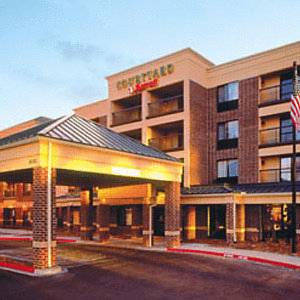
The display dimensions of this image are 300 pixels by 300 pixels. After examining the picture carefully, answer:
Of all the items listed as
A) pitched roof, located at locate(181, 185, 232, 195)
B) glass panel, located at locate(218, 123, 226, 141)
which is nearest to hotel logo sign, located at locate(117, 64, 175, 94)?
glass panel, located at locate(218, 123, 226, 141)

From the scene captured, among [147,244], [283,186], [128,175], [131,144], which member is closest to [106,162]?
[128,175]

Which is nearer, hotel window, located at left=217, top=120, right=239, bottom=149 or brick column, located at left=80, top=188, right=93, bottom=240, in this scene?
brick column, located at left=80, top=188, right=93, bottom=240

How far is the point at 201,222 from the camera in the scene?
3209cm

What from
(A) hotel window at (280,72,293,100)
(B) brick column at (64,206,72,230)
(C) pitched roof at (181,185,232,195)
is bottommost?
(B) brick column at (64,206,72,230)

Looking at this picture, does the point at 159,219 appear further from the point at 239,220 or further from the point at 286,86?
the point at 286,86

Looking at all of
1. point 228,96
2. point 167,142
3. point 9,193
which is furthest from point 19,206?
point 228,96

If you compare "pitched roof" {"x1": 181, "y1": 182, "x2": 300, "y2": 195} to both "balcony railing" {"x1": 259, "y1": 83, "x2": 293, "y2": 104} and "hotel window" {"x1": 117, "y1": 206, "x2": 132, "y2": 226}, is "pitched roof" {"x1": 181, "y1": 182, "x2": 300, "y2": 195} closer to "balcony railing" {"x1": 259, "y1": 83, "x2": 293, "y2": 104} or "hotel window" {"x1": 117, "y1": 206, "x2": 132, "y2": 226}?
"balcony railing" {"x1": 259, "y1": 83, "x2": 293, "y2": 104}

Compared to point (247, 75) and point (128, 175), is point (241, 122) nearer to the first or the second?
point (247, 75)

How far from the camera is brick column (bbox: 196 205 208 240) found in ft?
104

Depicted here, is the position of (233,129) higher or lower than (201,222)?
higher

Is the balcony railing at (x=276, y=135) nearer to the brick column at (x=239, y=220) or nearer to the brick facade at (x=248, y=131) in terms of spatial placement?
the brick facade at (x=248, y=131)

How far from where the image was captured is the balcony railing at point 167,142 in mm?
36281

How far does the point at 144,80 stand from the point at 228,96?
8456 mm

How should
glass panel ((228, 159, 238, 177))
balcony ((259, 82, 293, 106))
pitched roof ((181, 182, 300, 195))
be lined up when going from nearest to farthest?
pitched roof ((181, 182, 300, 195)) → balcony ((259, 82, 293, 106)) → glass panel ((228, 159, 238, 177))
